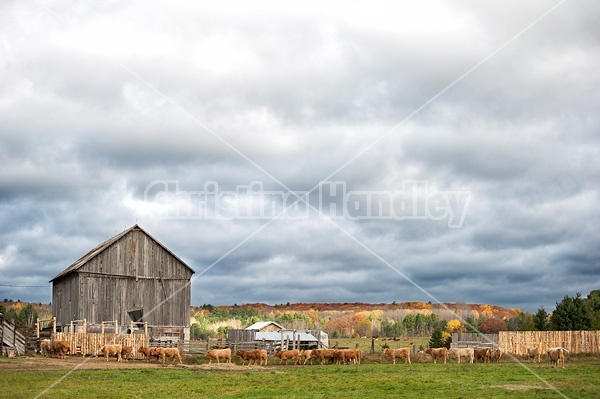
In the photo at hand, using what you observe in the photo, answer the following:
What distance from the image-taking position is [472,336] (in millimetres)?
52906

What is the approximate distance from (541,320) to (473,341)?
44.9ft

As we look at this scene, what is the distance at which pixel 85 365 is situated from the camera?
3553 cm

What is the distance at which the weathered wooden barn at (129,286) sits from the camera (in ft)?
161

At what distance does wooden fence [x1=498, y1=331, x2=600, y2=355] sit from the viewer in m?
50.9

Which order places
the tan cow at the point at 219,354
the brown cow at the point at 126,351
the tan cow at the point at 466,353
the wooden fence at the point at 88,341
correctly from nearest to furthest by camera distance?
the tan cow at the point at 219,354 < the brown cow at the point at 126,351 < the tan cow at the point at 466,353 < the wooden fence at the point at 88,341

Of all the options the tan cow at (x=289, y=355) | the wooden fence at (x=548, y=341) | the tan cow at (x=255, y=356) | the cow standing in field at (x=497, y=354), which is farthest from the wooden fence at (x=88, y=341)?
the wooden fence at (x=548, y=341)

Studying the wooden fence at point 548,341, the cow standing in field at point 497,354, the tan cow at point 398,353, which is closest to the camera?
the tan cow at point 398,353

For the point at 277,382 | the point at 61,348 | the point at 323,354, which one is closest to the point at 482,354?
the point at 323,354

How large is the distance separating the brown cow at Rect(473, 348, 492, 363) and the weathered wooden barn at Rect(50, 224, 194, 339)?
21897 mm

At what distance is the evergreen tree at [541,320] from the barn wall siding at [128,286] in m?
32.2

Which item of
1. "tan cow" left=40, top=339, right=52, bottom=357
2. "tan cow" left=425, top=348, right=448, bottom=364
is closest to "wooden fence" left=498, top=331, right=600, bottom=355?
"tan cow" left=425, top=348, right=448, bottom=364

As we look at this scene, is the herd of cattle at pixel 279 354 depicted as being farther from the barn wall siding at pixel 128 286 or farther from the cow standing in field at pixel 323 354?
the barn wall siding at pixel 128 286

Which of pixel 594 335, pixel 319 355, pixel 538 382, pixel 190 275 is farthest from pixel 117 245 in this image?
pixel 594 335

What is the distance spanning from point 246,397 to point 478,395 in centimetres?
794
